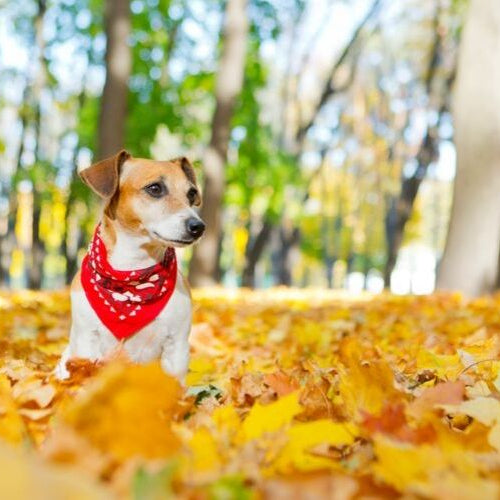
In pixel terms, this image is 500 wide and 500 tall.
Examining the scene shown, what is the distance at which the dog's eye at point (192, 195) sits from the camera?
13.8 ft

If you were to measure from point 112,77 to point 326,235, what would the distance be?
36015 millimetres

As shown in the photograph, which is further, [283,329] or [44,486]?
[283,329]

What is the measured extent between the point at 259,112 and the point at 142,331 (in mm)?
21459

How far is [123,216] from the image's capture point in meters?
3.92

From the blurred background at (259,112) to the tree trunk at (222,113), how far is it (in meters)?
0.03

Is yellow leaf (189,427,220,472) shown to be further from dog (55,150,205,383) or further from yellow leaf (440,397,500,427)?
dog (55,150,205,383)

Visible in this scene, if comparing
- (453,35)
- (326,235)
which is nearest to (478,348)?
(453,35)

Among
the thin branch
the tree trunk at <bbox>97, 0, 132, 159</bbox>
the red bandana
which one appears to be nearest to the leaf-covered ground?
the red bandana

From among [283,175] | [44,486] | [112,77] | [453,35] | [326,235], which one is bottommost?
[326,235]

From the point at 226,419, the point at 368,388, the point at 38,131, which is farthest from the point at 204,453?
the point at 38,131

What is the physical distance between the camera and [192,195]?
4.21 metres

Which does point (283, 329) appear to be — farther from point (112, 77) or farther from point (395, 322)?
point (112, 77)

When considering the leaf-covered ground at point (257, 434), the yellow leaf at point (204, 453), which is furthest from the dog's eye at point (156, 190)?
the yellow leaf at point (204, 453)

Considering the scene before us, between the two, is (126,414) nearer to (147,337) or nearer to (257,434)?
(257,434)
